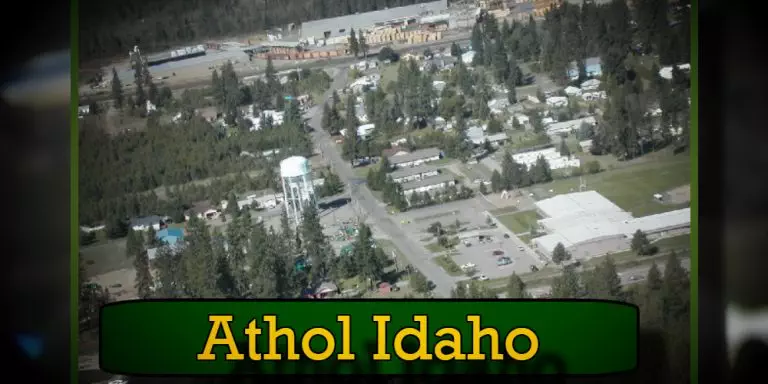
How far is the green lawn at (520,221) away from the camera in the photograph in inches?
171

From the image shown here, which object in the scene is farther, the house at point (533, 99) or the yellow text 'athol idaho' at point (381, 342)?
the house at point (533, 99)

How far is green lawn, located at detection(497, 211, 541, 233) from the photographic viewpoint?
4.34 m

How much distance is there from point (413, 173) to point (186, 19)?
4.41ft

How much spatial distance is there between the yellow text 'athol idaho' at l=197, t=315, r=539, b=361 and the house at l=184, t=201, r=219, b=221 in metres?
0.51

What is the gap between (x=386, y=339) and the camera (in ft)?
13.7

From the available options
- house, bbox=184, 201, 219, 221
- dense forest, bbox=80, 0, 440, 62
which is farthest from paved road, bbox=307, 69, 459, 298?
house, bbox=184, 201, 219, 221

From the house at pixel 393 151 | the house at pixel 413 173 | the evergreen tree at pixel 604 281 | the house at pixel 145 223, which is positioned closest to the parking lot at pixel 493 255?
the evergreen tree at pixel 604 281

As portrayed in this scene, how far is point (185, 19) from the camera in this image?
4.36 meters

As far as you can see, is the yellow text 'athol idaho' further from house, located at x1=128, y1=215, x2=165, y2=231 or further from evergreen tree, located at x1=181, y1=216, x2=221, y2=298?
house, located at x1=128, y1=215, x2=165, y2=231

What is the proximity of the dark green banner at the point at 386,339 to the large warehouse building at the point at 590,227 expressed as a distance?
11.1 inches
